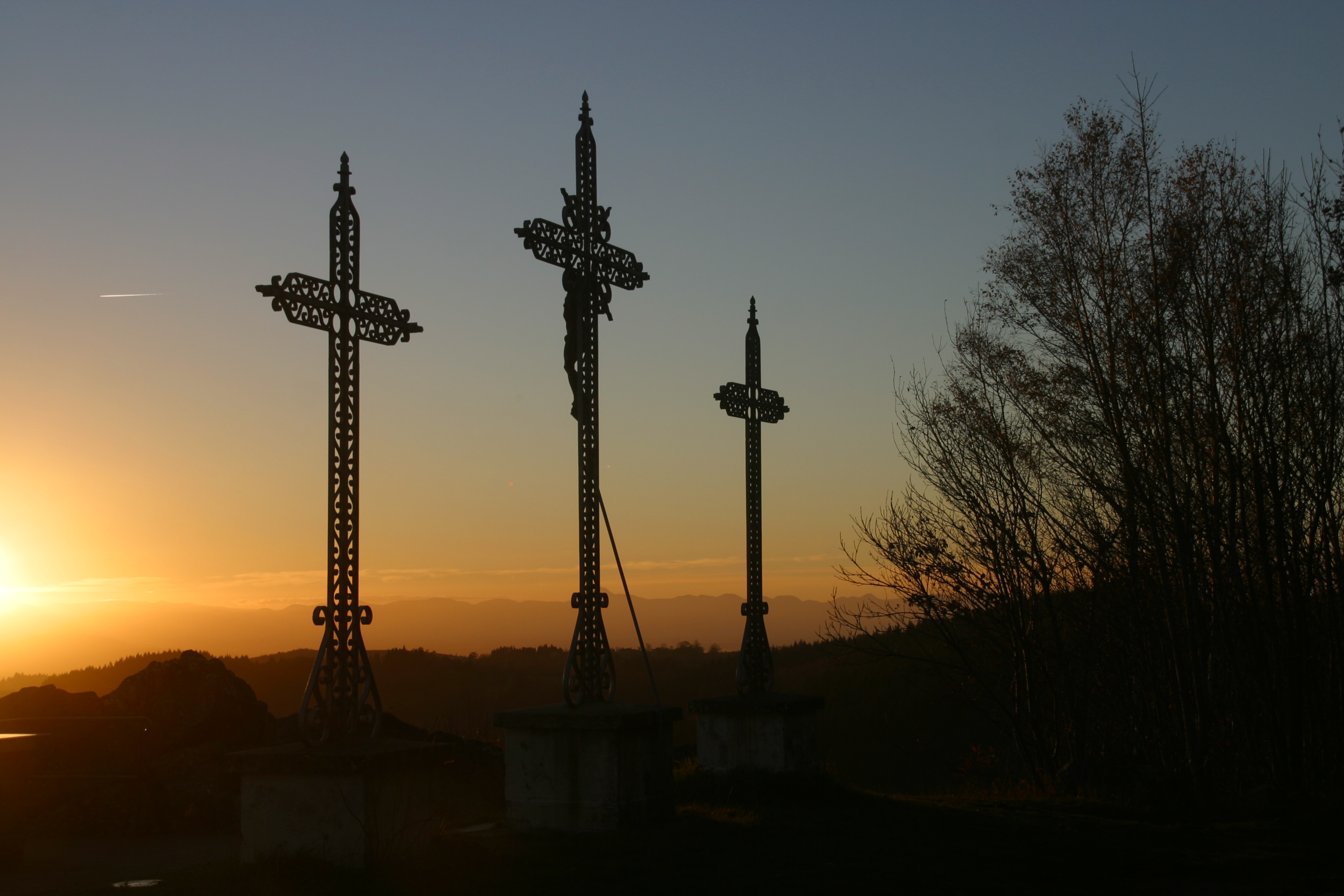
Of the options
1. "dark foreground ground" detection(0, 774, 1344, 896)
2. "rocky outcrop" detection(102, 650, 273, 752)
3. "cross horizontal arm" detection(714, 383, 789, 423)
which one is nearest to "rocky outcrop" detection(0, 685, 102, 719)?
"rocky outcrop" detection(102, 650, 273, 752)

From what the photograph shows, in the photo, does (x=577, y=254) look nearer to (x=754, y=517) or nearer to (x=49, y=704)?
(x=754, y=517)

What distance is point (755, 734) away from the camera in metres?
11.9

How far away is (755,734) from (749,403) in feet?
12.7

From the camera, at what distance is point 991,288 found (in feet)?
49.0

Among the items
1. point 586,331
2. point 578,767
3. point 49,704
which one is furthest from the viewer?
point 49,704

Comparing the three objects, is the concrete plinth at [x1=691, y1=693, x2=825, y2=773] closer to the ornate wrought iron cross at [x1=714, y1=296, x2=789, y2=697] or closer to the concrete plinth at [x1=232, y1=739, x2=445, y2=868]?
the ornate wrought iron cross at [x1=714, y1=296, x2=789, y2=697]

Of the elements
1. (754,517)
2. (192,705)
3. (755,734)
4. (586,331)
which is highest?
(586,331)

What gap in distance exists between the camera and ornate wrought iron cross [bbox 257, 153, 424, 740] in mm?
7633

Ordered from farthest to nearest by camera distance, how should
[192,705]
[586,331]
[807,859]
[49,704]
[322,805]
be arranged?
[49,704]
[192,705]
[586,331]
[807,859]
[322,805]

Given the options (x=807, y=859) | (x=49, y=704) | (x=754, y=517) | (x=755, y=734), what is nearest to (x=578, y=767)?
(x=807, y=859)

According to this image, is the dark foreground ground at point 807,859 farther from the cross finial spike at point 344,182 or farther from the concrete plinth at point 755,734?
the cross finial spike at point 344,182

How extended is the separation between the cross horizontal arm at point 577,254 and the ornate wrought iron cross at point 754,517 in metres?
2.76

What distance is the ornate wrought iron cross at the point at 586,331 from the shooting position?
371 inches

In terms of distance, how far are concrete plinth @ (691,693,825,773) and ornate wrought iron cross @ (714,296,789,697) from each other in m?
0.37
